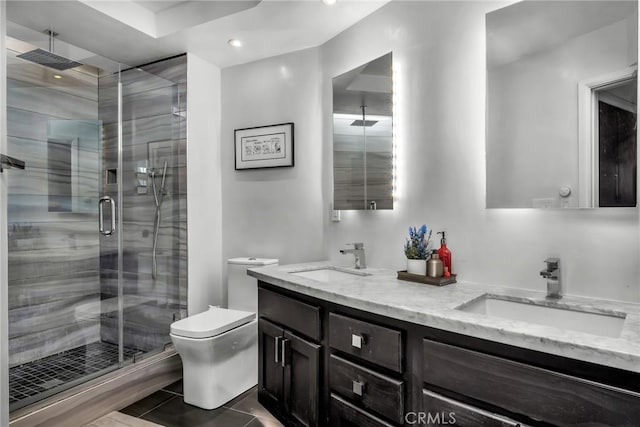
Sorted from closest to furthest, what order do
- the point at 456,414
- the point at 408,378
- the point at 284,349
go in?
the point at 456,414 → the point at 408,378 → the point at 284,349

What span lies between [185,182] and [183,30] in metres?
1.09

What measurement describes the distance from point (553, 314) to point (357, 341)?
2.48 ft

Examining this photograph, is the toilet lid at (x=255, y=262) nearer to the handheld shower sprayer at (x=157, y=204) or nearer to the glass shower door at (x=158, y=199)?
the glass shower door at (x=158, y=199)

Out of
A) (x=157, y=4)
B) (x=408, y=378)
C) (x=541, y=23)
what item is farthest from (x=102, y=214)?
(x=541, y=23)

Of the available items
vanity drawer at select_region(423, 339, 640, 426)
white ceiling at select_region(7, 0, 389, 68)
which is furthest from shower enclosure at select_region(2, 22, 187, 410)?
vanity drawer at select_region(423, 339, 640, 426)

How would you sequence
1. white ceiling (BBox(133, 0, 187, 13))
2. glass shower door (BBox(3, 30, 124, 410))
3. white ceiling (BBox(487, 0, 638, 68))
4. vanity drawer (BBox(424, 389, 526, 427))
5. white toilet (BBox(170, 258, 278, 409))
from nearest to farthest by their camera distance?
1. vanity drawer (BBox(424, 389, 526, 427))
2. white ceiling (BBox(487, 0, 638, 68))
3. white toilet (BBox(170, 258, 278, 409))
4. glass shower door (BBox(3, 30, 124, 410))
5. white ceiling (BBox(133, 0, 187, 13))

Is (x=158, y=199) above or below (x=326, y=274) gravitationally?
above

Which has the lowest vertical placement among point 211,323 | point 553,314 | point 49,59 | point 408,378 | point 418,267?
point 211,323

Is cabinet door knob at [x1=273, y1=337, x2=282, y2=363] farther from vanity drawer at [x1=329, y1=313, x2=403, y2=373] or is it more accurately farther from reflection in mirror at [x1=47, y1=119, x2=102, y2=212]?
reflection in mirror at [x1=47, y1=119, x2=102, y2=212]

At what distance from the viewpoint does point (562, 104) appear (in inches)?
60.3

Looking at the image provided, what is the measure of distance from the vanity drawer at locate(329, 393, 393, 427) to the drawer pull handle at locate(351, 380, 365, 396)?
69 millimetres

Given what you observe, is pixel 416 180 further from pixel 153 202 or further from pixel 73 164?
pixel 73 164

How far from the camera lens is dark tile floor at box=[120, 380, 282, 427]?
7.00 feet

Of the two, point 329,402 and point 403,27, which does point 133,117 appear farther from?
point 329,402
